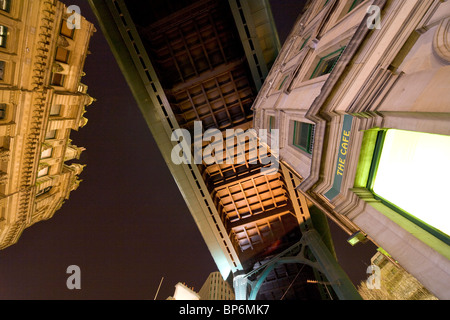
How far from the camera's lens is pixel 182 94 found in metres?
17.0

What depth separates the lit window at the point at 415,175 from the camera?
3.58 meters

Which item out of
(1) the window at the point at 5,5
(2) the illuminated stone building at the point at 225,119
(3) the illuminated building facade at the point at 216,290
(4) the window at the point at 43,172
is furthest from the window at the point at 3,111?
(3) the illuminated building facade at the point at 216,290

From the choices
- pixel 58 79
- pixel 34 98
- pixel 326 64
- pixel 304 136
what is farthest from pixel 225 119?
pixel 34 98

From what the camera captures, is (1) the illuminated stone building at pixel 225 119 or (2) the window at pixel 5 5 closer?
(2) the window at pixel 5 5

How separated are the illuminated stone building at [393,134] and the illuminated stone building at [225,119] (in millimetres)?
9875

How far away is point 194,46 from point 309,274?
2365cm

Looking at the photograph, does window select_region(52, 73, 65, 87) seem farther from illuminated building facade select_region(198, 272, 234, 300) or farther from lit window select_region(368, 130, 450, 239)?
illuminated building facade select_region(198, 272, 234, 300)

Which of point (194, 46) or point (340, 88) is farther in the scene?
point (194, 46)

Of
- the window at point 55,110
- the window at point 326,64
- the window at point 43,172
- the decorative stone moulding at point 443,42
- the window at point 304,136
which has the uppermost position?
the window at point 326,64

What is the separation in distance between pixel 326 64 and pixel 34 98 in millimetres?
15563

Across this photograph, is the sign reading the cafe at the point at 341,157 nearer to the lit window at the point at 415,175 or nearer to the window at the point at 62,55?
the lit window at the point at 415,175

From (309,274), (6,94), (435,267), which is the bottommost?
(309,274)

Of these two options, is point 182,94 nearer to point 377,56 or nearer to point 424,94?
point 377,56
